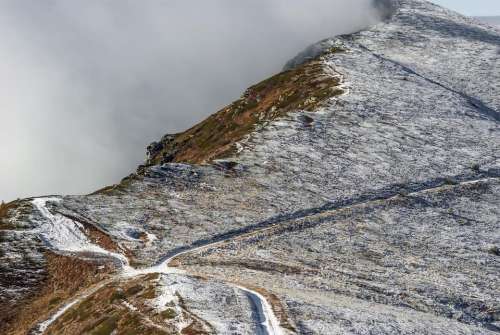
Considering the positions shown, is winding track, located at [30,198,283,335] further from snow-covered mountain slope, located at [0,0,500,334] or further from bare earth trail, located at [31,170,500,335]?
snow-covered mountain slope, located at [0,0,500,334]

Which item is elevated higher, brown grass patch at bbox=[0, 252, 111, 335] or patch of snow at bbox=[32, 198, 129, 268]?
patch of snow at bbox=[32, 198, 129, 268]

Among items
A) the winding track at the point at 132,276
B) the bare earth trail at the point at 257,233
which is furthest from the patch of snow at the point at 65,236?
the bare earth trail at the point at 257,233

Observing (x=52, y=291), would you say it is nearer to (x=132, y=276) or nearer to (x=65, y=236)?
(x=132, y=276)

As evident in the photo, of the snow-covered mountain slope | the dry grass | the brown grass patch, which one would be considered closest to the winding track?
the snow-covered mountain slope

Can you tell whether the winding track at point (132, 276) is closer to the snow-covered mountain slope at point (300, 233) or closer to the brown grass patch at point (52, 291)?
the snow-covered mountain slope at point (300, 233)

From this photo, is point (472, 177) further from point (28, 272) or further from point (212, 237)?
point (28, 272)

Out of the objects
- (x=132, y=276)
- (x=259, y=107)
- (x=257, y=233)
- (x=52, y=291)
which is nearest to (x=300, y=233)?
→ (x=257, y=233)
